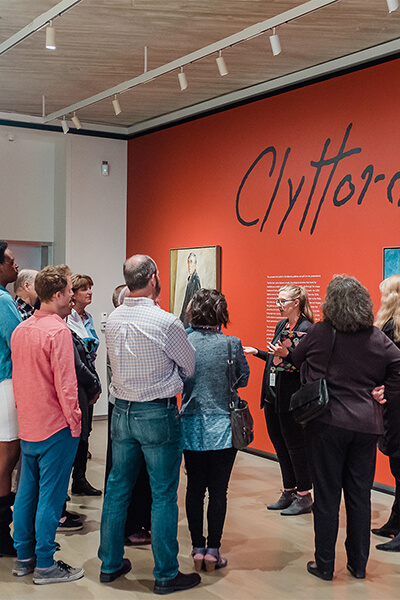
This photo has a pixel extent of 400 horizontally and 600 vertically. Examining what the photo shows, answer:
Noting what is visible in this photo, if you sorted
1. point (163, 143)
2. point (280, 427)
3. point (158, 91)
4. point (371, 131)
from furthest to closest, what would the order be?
point (163, 143) < point (158, 91) < point (371, 131) < point (280, 427)

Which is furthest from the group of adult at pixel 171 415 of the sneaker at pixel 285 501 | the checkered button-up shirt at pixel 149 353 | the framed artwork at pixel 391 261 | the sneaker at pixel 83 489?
the framed artwork at pixel 391 261

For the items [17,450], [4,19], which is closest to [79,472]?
[17,450]

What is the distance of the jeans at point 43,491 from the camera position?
153 inches

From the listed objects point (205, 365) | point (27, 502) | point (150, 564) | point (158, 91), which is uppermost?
point (158, 91)

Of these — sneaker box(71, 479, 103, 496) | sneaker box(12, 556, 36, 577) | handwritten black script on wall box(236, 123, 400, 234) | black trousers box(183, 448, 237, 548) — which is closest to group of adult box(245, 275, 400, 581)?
black trousers box(183, 448, 237, 548)

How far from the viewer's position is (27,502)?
156 inches

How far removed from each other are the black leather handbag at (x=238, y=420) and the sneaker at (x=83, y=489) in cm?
212

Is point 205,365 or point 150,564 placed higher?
point 205,365

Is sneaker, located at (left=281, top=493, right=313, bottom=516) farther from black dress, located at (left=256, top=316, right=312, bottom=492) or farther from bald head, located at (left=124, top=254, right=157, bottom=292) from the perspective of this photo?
bald head, located at (left=124, top=254, right=157, bottom=292)

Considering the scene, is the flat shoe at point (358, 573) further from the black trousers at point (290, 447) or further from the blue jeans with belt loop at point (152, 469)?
the black trousers at point (290, 447)

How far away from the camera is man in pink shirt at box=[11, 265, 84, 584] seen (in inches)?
152

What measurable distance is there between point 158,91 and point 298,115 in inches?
64.5

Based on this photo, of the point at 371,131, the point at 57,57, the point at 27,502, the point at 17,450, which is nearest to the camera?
the point at 27,502

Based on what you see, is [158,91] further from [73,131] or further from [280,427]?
[280,427]
